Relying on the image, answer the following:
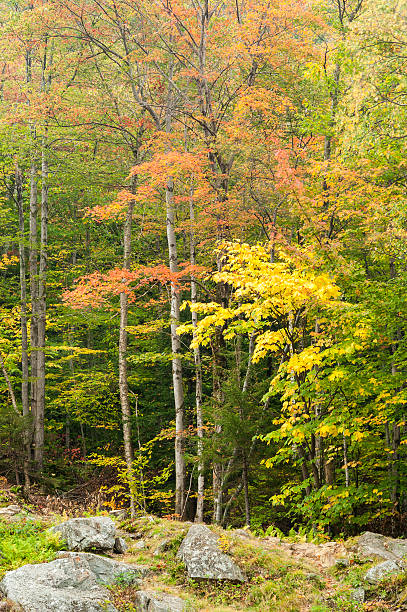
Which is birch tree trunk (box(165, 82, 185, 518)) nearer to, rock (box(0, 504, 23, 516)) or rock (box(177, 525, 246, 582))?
rock (box(0, 504, 23, 516))

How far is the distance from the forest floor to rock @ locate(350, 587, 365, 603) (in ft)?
0.09

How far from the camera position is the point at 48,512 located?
7.41 m

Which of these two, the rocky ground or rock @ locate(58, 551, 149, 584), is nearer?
the rocky ground

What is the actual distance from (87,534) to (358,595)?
9.43 ft

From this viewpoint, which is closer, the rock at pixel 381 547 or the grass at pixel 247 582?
the grass at pixel 247 582

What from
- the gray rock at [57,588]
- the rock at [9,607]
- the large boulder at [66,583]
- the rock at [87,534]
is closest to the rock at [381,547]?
the large boulder at [66,583]

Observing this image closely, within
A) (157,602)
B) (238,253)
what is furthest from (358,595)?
(238,253)

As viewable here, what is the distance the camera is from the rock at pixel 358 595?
477 cm

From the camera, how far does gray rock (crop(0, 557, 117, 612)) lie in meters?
3.79

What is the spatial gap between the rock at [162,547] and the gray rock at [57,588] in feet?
4.18

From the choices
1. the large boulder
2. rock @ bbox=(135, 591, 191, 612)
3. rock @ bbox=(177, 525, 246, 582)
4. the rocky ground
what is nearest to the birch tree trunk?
the rocky ground

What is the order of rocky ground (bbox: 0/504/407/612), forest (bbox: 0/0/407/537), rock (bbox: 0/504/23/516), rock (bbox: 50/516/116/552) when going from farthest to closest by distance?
forest (bbox: 0/0/407/537) → rock (bbox: 0/504/23/516) → rock (bbox: 50/516/116/552) → rocky ground (bbox: 0/504/407/612)

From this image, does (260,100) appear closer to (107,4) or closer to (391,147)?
(391,147)

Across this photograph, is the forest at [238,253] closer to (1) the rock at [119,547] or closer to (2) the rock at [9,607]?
(1) the rock at [119,547]
